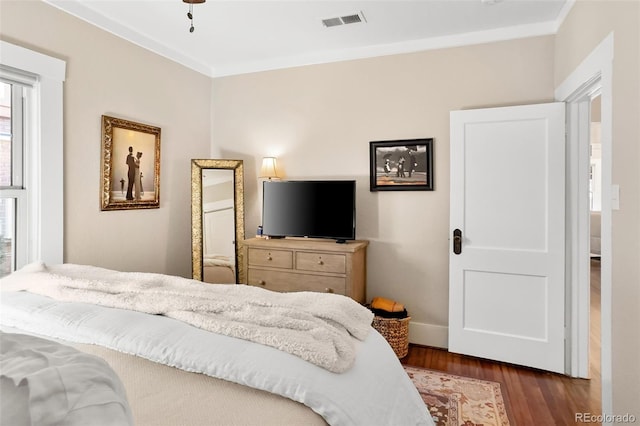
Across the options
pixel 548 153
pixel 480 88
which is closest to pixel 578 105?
pixel 548 153

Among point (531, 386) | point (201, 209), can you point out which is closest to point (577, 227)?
point (531, 386)

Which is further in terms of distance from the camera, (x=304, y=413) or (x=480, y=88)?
(x=480, y=88)

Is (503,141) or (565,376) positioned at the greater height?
(503,141)

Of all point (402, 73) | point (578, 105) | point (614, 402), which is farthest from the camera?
point (402, 73)

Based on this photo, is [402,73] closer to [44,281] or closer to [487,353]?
[487,353]

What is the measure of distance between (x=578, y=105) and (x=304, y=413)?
107 inches

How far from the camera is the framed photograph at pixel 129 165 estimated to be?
2.67 m

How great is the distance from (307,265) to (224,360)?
2.00m

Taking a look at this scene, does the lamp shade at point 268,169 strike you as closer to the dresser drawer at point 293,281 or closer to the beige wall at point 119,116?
the beige wall at point 119,116

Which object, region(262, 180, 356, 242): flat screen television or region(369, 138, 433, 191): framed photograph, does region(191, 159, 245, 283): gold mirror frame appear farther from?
region(369, 138, 433, 191): framed photograph

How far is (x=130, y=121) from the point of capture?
9.35 ft

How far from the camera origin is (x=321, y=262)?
2.96m

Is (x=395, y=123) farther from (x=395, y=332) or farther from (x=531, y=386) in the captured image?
(x=531, y=386)

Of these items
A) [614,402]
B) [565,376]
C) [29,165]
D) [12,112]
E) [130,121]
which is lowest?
[565,376]
